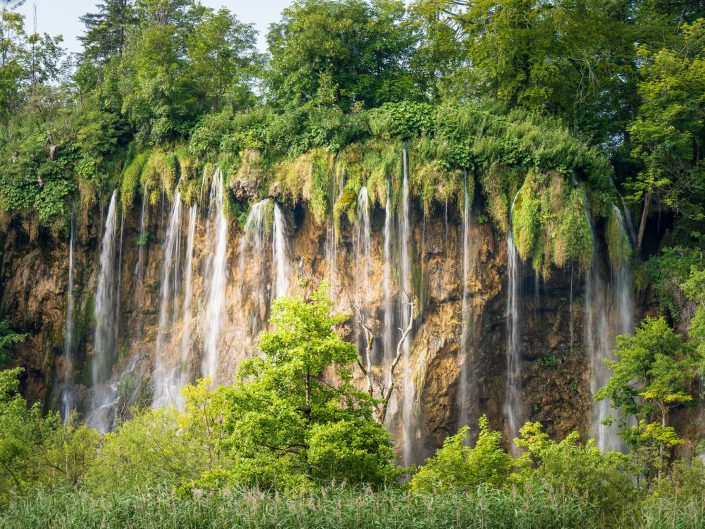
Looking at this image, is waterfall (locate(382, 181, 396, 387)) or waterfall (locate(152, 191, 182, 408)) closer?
waterfall (locate(382, 181, 396, 387))

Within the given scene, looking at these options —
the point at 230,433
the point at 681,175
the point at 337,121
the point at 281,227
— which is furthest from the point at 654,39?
the point at 230,433

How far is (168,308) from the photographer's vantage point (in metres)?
37.3

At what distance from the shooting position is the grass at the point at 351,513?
19297 millimetres

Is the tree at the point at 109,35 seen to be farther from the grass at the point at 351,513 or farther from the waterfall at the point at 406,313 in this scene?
the grass at the point at 351,513

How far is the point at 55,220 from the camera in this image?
3856cm

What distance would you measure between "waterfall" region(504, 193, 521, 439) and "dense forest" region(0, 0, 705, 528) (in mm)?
83

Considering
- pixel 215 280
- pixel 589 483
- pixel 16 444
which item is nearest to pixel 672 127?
pixel 589 483

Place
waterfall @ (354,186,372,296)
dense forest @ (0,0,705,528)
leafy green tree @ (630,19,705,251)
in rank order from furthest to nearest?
waterfall @ (354,186,372,296)
leafy green tree @ (630,19,705,251)
dense forest @ (0,0,705,528)

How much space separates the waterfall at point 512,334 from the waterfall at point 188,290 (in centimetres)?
1170

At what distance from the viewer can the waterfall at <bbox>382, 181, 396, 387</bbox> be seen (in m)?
33.2

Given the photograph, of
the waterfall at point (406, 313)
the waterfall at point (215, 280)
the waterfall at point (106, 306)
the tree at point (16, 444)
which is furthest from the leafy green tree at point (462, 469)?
the waterfall at point (106, 306)

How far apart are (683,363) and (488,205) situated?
27.4 ft

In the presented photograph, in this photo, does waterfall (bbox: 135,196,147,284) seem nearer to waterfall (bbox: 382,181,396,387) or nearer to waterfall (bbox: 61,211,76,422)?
waterfall (bbox: 61,211,76,422)

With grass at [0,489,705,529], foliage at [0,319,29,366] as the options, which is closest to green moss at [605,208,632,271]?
grass at [0,489,705,529]
